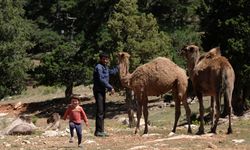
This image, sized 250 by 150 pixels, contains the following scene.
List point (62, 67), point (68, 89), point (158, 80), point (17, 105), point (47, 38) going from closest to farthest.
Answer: point (158, 80) → point (62, 67) → point (17, 105) → point (68, 89) → point (47, 38)

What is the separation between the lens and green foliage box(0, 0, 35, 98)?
155 ft

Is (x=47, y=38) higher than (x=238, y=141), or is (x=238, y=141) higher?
(x=47, y=38)

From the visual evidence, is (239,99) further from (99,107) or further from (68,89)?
(68,89)

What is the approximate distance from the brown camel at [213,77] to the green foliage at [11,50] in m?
31.8

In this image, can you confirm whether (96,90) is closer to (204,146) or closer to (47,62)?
(204,146)

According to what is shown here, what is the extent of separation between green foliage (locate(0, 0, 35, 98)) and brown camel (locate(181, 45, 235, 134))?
104 ft

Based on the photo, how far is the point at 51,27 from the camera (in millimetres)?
68000

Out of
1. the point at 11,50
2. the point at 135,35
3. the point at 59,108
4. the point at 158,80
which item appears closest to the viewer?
the point at 158,80

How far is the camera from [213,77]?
52.7 ft

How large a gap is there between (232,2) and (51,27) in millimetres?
37344

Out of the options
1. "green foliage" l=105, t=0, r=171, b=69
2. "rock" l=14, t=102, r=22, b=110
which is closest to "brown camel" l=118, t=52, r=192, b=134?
"green foliage" l=105, t=0, r=171, b=69

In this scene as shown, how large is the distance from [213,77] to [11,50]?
33.7 metres

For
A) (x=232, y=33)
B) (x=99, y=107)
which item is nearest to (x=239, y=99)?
(x=232, y=33)

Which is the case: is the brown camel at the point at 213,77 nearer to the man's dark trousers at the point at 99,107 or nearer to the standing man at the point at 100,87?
the standing man at the point at 100,87
